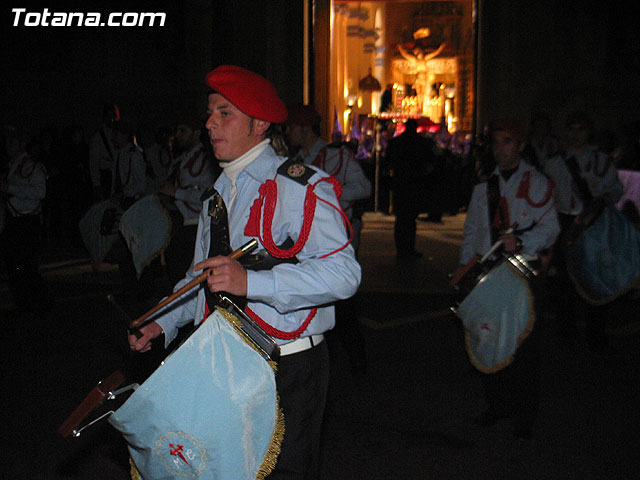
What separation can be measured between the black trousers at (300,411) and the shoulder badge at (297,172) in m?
0.61

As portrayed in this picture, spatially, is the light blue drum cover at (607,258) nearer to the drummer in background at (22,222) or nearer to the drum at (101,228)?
the drum at (101,228)

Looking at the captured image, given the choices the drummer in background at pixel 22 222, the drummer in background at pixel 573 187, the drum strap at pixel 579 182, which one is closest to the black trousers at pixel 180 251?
the drummer in background at pixel 22 222

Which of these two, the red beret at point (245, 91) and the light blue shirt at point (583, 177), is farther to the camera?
the light blue shirt at point (583, 177)

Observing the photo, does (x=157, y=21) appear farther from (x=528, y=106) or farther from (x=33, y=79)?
(x=528, y=106)

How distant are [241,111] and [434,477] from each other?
2.52 m

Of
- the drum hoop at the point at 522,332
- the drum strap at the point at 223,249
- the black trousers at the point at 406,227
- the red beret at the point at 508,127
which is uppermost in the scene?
the red beret at the point at 508,127

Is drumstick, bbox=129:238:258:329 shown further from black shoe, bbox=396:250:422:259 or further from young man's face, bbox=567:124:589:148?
black shoe, bbox=396:250:422:259

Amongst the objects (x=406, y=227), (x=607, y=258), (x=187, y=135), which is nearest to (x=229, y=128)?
(x=607, y=258)

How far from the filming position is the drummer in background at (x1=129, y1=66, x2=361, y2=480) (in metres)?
2.53

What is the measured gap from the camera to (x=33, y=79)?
19.8 m

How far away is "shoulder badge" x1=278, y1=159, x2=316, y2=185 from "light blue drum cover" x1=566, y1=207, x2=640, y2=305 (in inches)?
174

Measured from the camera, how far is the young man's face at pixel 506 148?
16.5 feet

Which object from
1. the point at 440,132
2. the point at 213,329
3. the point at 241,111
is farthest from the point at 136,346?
the point at 440,132

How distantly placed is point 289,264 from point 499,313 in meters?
2.36
